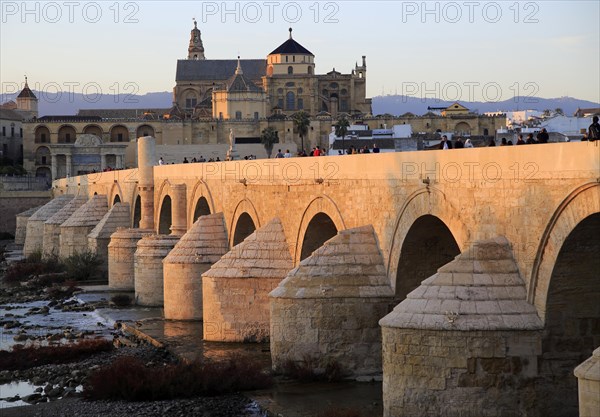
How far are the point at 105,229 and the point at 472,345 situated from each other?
25.8 meters

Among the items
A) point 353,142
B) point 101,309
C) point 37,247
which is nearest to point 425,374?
point 101,309

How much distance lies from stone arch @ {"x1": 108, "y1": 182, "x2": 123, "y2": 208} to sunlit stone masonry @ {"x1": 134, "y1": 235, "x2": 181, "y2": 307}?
40.5ft

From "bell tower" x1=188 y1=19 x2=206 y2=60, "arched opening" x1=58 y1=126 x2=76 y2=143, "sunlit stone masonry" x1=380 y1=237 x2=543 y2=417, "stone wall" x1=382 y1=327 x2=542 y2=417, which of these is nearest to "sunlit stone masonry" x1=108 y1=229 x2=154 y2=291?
"sunlit stone masonry" x1=380 y1=237 x2=543 y2=417

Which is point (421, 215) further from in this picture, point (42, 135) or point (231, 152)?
point (42, 135)

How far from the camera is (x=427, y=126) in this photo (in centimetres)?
9200

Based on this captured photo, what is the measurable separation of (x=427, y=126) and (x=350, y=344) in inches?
3034

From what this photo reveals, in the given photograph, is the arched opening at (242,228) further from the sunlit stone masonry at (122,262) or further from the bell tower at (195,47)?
the bell tower at (195,47)

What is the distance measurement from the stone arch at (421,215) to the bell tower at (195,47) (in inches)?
3959

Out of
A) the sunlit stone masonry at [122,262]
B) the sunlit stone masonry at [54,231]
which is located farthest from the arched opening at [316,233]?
the sunlit stone masonry at [54,231]

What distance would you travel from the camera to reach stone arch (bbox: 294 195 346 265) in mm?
17844

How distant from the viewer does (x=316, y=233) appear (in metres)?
19.8

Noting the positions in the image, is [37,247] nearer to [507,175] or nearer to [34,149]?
[507,175]

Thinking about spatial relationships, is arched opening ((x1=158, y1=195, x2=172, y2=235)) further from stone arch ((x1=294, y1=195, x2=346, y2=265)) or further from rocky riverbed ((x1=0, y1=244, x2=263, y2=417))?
stone arch ((x1=294, y1=195, x2=346, y2=265))

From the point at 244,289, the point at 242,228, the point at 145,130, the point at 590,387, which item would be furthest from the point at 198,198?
the point at 145,130
